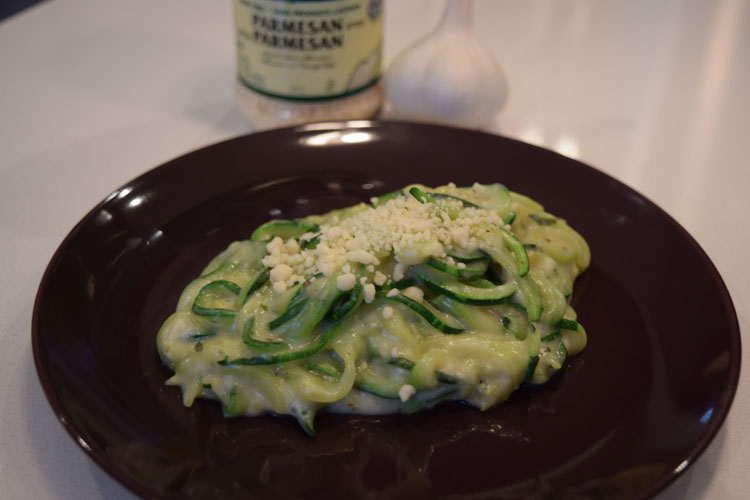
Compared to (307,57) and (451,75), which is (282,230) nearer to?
(307,57)

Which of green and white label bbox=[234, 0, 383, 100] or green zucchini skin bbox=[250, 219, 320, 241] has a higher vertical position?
green and white label bbox=[234, 0, 383, 100]

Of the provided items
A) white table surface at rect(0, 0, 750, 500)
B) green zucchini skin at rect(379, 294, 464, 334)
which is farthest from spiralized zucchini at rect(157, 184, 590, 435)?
white table surface at rect(0, 0, 750, 500)

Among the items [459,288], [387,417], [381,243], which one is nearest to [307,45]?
[381,243]


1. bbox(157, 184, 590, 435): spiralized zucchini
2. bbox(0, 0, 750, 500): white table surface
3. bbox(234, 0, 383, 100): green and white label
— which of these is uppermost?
bbox(234, 0, 383, 100): green and white label

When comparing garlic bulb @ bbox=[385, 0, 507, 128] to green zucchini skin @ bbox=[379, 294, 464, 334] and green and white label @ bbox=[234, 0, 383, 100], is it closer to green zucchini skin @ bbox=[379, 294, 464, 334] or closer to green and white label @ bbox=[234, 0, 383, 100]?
green and white label @ bbox=[234, 0, 383, 100]

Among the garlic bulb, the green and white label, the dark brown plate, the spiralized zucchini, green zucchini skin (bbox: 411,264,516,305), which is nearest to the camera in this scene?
the dark brown plate

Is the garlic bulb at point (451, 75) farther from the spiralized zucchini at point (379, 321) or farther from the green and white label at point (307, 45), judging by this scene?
the spiralized zucchini at point (379, 321)

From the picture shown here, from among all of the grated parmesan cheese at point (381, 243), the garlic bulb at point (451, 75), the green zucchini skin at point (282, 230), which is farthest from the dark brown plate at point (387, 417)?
the garlic bulb at point (451, 75)

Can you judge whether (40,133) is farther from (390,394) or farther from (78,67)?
(390,394)
